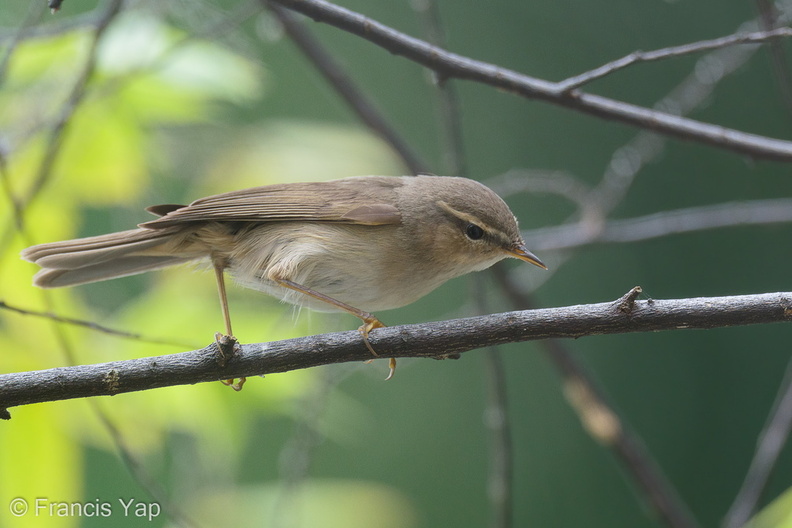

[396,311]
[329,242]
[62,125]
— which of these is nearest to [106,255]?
[62,125]

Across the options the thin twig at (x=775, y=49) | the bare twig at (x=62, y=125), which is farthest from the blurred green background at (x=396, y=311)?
the thin twig at (x=775, y=49)

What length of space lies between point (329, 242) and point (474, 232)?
1.97ft

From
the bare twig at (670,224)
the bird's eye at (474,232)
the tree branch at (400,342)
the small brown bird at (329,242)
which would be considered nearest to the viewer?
the tree branch at (400,342)

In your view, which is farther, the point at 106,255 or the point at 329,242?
the point at 106,255

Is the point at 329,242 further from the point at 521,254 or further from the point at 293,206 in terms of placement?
the point at 521,254

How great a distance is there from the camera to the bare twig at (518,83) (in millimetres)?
2490

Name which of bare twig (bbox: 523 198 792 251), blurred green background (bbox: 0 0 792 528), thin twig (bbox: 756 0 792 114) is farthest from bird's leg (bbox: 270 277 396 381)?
thin twig (bbox: 756 0 792 114)

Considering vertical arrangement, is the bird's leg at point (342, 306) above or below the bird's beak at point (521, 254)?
below

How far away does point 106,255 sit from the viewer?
3.20 metres

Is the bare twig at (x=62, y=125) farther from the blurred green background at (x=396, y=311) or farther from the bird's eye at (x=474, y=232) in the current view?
the bird's eye at (x=474, y=232)

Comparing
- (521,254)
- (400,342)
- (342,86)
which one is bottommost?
(400,342)

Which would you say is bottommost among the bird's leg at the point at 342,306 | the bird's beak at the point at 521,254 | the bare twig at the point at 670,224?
the bird's leg at the point at 342,306

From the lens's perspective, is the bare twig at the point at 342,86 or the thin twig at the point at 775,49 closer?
the thin twig at the point at 775,49

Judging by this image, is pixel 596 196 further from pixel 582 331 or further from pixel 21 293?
pixel 21 293
